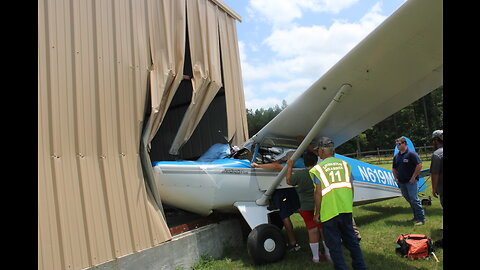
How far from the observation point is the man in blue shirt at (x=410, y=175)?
622 cm

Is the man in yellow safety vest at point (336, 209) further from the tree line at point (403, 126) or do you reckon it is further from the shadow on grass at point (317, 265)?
the tree line at point (403, 126)

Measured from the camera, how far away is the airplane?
12.4 ft

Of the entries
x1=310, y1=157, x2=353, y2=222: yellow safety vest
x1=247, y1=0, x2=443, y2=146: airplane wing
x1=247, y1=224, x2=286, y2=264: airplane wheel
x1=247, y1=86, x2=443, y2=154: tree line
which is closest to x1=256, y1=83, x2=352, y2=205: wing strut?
x1=247, y1=0, x2=443, y2=146: airplane wing

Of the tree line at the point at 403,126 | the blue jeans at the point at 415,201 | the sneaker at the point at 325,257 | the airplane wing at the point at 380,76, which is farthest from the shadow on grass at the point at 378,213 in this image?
the tree line at the point at 403,126

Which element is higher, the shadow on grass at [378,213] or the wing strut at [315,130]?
the wing strut at [315,130]

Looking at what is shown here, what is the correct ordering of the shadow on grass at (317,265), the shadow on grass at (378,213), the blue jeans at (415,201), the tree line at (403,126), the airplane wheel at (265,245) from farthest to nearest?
the tree line at (403,126) < the shadow on grass at (378,213) < the blue jeans at (415,201) < the airplane wheel at (265,245) < the shadow on grass at (317,265)

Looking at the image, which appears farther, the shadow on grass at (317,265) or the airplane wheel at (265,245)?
the airplane wheel at (265,245)

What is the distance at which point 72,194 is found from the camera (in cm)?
376

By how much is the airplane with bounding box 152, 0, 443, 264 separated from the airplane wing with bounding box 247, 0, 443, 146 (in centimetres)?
1

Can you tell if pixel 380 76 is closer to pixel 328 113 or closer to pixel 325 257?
pixel 328 113

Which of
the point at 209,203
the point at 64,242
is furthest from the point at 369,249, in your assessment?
the point at 64,242

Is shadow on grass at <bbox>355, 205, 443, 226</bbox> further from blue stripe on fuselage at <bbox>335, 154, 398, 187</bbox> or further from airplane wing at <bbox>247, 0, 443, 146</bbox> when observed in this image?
airplane wing at <bbox>247, 0, 443, 146</bbox>
